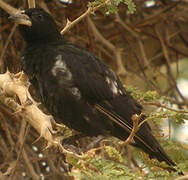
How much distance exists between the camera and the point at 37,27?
3.03 metres

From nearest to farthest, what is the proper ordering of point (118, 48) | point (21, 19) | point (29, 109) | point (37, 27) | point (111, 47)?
point (29, 109) → point (21, 19) → point (37, 27) → point (111, 47) → point (118, 48)

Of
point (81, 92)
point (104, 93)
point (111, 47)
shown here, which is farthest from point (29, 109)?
point (111, 47)

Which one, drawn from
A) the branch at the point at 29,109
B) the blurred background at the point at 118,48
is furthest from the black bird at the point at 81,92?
the branch at the point at 29,109

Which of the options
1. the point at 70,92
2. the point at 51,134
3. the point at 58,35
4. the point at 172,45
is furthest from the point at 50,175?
the point at 172,45

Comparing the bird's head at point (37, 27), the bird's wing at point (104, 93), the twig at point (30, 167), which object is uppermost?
the bird's head at point (37, 27)

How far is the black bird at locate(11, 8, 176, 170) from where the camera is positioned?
2.66 meters

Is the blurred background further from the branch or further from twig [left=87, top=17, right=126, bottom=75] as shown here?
the branch

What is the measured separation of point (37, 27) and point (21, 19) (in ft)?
0.60

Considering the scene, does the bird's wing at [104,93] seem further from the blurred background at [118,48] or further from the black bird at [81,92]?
the blurred background at [118,48]

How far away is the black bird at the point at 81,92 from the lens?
8.73 feet

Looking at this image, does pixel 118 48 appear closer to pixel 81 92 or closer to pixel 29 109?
pixel 81 92

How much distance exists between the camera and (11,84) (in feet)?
7.25

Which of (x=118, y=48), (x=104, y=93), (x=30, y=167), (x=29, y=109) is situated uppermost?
(x=118, y=48)

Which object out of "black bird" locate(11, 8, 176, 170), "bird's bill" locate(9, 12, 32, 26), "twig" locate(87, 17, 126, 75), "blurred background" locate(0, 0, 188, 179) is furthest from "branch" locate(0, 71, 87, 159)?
"twig" locate(87, 17, 126, 75)
